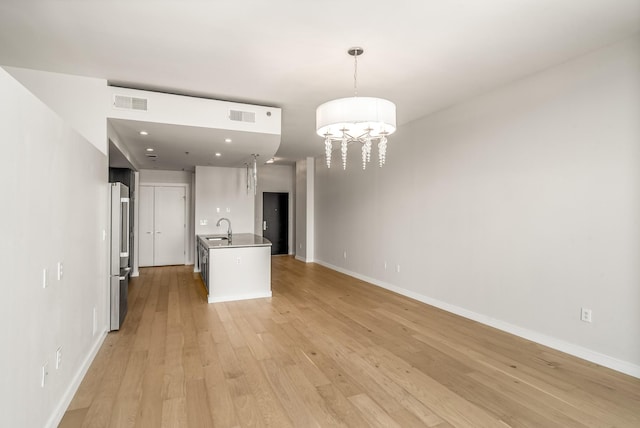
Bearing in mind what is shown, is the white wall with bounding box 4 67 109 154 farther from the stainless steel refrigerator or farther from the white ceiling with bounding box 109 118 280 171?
the stainless steel refrigerator

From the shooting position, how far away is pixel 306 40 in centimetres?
293

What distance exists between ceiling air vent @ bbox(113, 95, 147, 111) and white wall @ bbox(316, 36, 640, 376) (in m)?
3.96

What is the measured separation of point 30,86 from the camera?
356 centimetres

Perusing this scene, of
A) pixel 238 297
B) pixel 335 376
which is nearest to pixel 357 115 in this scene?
pixel 335 376

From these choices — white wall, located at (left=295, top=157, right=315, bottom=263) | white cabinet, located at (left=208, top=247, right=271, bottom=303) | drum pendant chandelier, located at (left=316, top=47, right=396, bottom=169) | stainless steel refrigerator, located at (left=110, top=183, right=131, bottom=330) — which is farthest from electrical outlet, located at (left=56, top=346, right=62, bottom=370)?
white wall, located at (left=295, top=157, right=315, bottom=263)

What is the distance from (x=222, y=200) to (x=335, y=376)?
5.99 m

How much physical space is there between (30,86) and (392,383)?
15.5 ft

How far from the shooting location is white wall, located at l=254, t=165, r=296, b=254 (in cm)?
1030

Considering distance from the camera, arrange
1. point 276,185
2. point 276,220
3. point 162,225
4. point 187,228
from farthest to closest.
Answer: point 276,220 < point 276,185 < point 187,228 < point 162,225

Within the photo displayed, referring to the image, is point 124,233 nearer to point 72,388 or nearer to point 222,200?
point 72,388

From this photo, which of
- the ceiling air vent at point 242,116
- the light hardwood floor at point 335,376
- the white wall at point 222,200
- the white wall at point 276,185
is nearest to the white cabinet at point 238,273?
the light hardwood floor at point 335,376

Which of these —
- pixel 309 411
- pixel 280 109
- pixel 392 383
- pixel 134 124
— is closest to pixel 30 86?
pixel 134 124

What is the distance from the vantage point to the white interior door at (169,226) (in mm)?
8289

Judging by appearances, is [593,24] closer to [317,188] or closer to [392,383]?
[392,383]
